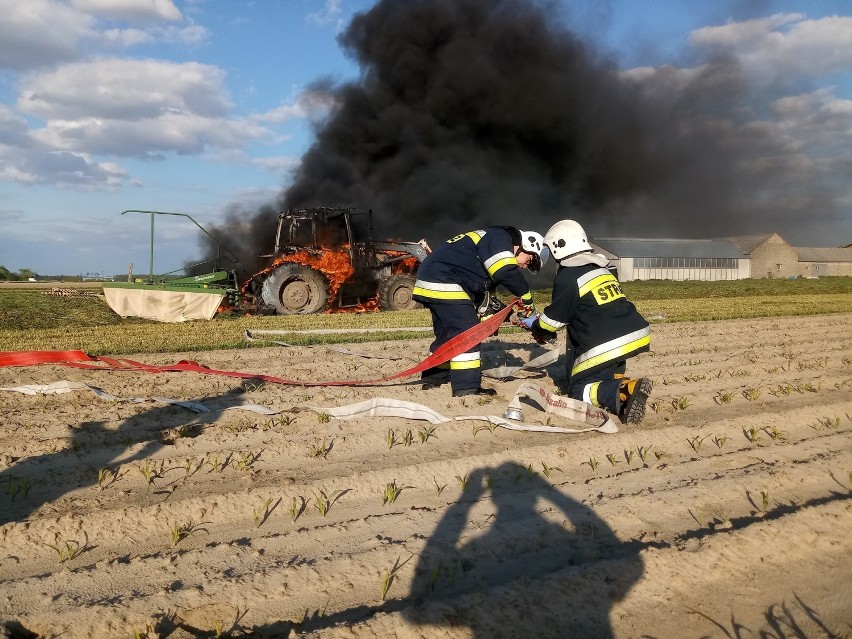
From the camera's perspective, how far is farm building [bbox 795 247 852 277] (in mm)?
68312

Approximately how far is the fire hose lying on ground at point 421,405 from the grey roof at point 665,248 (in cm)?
4427

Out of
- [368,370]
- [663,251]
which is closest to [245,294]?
[368,370]

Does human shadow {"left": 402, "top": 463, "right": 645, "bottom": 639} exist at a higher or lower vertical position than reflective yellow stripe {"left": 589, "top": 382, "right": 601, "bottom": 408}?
lower

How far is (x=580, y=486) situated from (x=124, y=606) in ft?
7.34

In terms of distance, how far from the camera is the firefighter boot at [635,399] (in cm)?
484

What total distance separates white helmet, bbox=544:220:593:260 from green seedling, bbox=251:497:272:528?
Result: 3068 mm

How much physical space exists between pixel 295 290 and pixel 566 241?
38.1 feet

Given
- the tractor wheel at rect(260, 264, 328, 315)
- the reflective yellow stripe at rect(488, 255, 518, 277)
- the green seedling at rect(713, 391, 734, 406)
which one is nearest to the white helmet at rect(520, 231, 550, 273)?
the reflective yellow stripe at rect(488, 255, 518, 277)

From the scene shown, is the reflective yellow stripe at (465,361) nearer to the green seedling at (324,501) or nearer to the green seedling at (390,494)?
the green seedling at (390,494)

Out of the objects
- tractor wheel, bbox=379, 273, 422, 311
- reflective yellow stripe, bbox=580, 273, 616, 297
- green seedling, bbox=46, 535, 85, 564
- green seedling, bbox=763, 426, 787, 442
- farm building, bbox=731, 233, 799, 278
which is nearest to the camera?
green seedling, bbox=46, 535, 85, 564

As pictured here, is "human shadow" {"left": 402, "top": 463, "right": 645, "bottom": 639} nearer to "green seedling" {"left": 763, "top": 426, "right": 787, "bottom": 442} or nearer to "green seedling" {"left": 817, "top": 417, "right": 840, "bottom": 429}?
"green seedling" {"left": 763, "top": 426, "right": 787, "bottom": 442}

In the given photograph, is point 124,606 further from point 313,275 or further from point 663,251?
point 663,251

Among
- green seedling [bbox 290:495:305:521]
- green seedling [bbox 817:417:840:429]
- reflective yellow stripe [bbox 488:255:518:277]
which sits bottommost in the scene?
green seedling [bbox 290:495:305:521]

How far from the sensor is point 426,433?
4.62 metres
